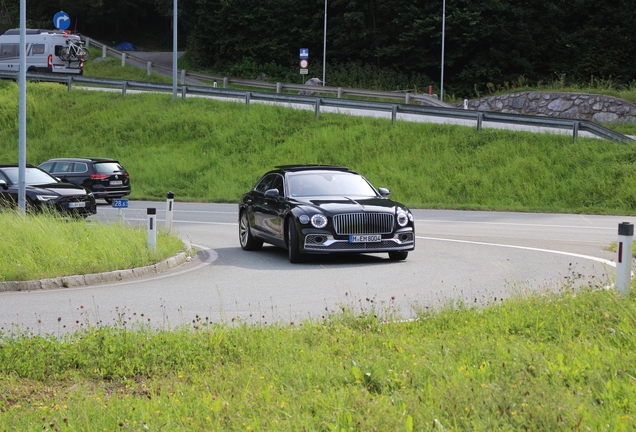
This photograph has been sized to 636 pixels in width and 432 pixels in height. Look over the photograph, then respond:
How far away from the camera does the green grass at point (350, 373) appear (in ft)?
17.4

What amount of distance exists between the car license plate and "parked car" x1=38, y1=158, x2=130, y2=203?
16452 millimetres

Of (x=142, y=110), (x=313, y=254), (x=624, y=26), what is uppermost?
(x=624, y=26)

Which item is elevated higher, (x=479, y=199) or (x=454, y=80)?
(x=454, y=80)

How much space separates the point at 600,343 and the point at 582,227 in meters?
14.0

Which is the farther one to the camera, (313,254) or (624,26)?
(624,26)

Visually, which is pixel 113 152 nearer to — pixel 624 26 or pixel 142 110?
pixel 142 110

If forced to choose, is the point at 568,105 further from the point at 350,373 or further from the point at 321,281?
the point at 350,373

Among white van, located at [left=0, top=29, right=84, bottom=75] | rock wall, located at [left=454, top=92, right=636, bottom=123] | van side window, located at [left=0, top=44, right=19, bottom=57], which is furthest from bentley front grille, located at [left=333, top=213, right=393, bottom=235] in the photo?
van side window, located at [left=0, top=44, right=19, bottom=57]

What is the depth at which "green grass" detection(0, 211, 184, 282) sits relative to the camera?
40.1ft

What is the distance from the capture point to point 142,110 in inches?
1626

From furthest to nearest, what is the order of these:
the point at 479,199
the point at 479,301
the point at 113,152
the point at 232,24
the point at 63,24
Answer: the point at 63,24 → the point at 232,24 → the point at 113,152 → the point at 479,199 → the point at 479,301

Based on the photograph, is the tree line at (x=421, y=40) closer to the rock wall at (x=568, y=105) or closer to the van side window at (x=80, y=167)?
the rock wall at (x=568, y=105)

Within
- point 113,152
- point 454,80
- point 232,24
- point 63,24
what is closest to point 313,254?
point 113,152

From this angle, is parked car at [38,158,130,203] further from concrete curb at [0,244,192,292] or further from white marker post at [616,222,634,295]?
white marker post at [616,222,634,295]
